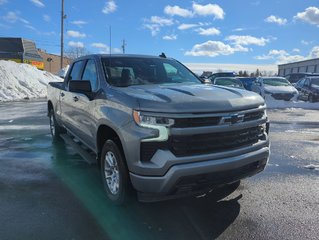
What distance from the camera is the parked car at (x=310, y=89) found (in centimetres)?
2172

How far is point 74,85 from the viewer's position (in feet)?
16.3

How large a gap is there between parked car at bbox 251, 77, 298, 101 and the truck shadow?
16.3 meters

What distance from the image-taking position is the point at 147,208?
4.52 meters

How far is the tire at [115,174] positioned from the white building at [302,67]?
7298cm

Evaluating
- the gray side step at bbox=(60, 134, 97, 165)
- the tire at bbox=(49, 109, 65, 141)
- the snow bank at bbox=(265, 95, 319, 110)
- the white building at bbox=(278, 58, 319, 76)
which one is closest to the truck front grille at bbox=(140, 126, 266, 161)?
the gray side step at bbox=(60, 134, 97, 165)

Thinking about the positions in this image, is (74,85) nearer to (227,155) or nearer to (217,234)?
(227,155)

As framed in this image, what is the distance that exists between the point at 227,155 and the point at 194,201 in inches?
40.4

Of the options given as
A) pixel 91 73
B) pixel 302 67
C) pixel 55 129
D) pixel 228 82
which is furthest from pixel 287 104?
pixel 302 67

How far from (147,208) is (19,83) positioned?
2338cm

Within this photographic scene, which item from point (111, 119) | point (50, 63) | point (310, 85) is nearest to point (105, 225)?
point (111, 119)

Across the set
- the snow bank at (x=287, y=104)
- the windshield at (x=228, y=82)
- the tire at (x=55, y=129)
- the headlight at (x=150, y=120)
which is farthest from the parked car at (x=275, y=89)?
the headlight at (x=150, y=120)

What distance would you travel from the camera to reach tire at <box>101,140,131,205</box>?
4.15 metres

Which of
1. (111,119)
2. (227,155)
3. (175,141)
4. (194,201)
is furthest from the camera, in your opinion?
(194,201)

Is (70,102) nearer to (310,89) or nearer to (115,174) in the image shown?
(115,174)
